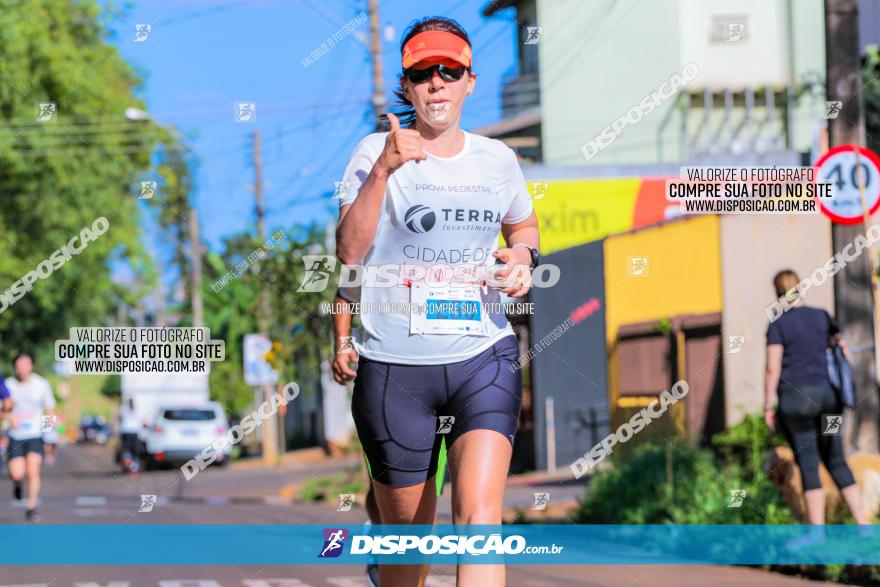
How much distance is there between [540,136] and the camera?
28.9 metres

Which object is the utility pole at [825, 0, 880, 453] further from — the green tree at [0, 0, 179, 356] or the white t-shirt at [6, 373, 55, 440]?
the green tree at [0, 0, 179, 356]

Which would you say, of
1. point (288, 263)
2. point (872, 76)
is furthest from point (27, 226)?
point (872, 76)

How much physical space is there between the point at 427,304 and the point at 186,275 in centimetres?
4718

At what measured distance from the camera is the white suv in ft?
106

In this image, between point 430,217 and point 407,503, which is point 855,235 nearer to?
point 430,217

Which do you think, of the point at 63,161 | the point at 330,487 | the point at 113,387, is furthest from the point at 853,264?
the point at 113,387

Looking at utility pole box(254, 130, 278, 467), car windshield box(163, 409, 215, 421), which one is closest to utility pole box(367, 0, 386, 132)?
utility pole box(254, 130, 278, 467)

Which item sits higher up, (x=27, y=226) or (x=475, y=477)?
(x=27, y=226)

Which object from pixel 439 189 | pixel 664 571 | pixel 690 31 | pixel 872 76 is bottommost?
pixel 664 571

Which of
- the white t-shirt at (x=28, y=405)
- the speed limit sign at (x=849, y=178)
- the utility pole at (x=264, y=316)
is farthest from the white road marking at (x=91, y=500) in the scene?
the speed limit sign at (x=849, y=178)

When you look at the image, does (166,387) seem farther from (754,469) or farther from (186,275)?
(754,469)

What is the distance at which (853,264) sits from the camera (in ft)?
33.8

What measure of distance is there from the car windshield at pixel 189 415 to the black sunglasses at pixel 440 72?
2871 cm

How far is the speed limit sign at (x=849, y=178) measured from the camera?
33.2ft
